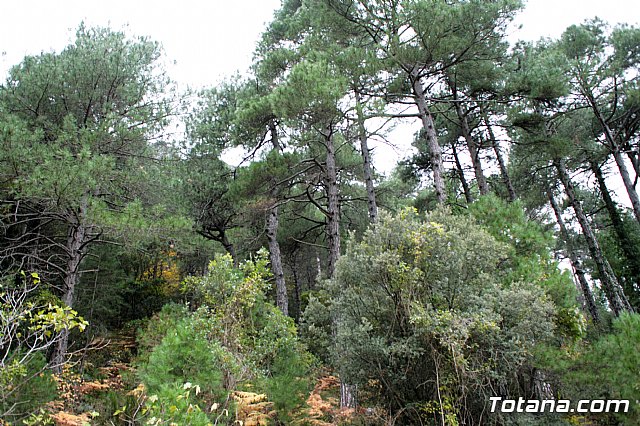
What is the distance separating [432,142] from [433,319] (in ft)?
15.4

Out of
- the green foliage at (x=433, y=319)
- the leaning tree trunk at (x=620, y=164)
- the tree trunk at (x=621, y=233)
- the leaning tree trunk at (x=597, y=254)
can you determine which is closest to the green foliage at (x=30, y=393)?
the green foliage at (x=433, y=319)

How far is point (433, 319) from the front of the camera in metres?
4.72

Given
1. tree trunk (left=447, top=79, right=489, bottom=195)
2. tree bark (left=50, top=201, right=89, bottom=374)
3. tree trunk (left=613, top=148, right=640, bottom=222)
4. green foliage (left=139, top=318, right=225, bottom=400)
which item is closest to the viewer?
green foliage (left=139, top=318, right=225, bottom=400)

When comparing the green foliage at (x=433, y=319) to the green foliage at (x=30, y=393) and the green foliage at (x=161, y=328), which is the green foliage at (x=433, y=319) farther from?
the green foliage at (x=161, y=328)

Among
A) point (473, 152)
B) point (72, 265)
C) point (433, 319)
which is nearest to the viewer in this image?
point (433, 319)

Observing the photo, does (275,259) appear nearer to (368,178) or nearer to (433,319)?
(368,178)

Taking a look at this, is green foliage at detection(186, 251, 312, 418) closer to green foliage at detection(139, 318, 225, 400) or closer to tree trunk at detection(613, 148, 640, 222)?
green foliage at detection(139, 318, 225, 400)

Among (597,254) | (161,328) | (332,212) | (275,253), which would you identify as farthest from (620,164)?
(161,328)

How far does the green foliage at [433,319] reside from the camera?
4.77 meters

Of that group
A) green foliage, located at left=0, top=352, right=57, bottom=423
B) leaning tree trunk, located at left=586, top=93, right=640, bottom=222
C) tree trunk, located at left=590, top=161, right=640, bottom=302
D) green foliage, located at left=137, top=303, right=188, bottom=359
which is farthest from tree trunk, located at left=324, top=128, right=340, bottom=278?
tree trunk, located at left=590, top=161, right=640, bottom=302

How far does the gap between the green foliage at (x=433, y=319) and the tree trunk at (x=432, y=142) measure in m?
2.08

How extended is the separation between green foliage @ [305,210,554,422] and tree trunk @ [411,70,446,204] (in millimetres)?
2078

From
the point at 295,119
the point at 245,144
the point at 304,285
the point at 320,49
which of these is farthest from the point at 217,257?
the point at 304,285

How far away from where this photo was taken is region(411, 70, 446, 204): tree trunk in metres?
7.91
